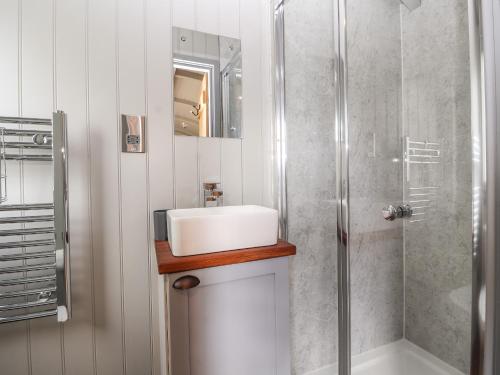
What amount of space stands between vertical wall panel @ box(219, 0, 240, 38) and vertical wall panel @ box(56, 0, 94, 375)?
585mm

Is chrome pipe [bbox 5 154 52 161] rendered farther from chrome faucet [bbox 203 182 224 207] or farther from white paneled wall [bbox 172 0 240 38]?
white paneled wall [bbox 172 0 240 38]

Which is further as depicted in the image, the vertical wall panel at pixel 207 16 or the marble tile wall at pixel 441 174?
the vertical wall panel at pixel 207 16

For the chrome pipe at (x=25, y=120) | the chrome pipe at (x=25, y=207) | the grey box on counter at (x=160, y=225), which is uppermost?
the chrome pipe at (x=25, y=120)

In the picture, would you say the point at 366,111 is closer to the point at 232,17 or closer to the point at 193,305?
the point at 232,17

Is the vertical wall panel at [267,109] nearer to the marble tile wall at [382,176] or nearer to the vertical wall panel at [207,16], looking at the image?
the marble tile wall at [382,176]

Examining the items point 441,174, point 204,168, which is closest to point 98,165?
point 204,168

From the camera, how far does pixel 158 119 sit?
1187 millimetres

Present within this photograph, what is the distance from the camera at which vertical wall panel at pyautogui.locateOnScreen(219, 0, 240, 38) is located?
1305 millimetres

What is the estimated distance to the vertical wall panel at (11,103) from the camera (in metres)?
0.98

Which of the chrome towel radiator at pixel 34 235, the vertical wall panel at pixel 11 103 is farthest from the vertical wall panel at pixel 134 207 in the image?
the vertical wall panel at pixel 11 103

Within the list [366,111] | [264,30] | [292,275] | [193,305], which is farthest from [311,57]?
[193,305]

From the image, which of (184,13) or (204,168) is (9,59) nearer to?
(184,13)

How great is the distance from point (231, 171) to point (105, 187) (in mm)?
558

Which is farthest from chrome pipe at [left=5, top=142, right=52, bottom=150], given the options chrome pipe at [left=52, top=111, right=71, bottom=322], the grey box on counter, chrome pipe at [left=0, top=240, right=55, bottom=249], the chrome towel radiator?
the grey box on counter
